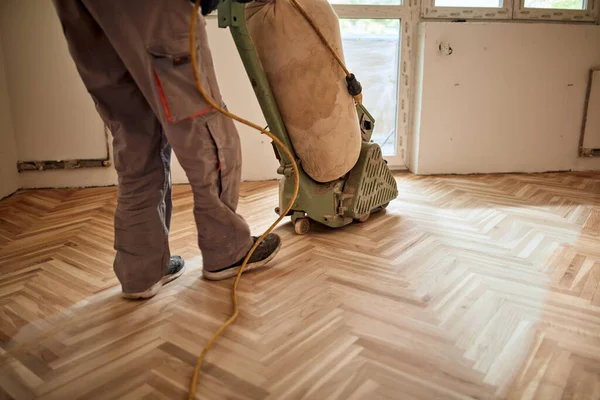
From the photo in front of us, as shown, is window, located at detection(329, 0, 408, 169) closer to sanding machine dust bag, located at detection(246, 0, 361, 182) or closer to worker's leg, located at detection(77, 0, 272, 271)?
sanding machine dust bag, located at detection(246, 0, 361, 182)

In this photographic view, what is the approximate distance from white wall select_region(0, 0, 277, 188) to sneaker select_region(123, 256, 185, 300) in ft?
5.55

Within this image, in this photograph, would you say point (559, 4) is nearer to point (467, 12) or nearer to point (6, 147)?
point (467, 12)

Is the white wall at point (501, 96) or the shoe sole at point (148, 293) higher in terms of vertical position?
the white wall at point (501, 96)

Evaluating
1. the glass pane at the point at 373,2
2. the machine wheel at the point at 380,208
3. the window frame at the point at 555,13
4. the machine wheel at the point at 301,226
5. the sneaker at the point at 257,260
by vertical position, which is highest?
the glass pane at the point at 373,2

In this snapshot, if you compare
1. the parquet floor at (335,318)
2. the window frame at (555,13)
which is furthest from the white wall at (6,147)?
the window frame at (555,13)

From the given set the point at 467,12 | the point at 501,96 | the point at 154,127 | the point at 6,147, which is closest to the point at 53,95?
the point at 6,147

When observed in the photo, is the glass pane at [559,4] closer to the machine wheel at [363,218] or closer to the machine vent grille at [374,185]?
the machine vent grille at [374,185]

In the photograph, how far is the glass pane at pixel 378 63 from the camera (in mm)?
3203

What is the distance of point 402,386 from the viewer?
3.03 feet

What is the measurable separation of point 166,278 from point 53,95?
210cm

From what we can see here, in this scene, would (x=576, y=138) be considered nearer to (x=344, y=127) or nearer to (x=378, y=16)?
(x=378, y=16)

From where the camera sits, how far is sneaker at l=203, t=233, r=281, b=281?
1.45 meters

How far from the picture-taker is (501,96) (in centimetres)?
325

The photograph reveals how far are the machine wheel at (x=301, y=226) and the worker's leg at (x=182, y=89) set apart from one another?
622 millimetres
